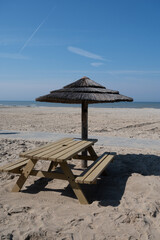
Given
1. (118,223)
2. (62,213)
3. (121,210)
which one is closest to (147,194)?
(121,210)

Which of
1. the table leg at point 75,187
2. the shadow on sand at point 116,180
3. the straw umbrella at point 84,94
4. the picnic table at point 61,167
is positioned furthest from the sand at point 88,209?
the straw umbrella at point 84,94

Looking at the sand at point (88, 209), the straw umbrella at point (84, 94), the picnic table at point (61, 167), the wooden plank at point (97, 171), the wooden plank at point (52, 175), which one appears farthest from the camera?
the straw umbrella at point (84, 94)

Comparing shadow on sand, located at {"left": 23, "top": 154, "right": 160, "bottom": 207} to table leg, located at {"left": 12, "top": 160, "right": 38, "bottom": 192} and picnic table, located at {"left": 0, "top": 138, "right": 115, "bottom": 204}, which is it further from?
picnic table, located at {"left": 0, "top": 138, "right": 115, "bottom": 204}

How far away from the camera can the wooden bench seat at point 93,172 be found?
2973mm

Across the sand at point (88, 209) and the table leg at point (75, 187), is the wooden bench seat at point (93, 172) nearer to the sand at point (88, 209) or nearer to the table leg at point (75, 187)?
the table leg at point (75, 187)

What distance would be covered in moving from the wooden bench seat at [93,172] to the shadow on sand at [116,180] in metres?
0.43

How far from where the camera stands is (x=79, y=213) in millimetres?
2863

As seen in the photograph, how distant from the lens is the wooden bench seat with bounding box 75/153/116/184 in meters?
2.97

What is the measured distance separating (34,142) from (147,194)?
479cm

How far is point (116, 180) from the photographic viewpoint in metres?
4.12

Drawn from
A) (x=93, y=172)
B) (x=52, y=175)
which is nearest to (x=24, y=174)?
(x=52, y=175)

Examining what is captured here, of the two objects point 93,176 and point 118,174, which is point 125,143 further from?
point 93,176

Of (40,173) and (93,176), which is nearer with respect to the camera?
(93,176)

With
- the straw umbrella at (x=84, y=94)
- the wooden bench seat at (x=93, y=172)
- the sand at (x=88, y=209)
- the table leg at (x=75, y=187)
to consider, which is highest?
the straw umbrella at (x=84, y=94)
